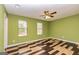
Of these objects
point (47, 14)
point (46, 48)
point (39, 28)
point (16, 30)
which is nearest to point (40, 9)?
point (47, 14)

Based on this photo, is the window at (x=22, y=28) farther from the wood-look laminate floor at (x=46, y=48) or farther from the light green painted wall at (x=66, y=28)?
the light green painted wall at (x=66, y=28)

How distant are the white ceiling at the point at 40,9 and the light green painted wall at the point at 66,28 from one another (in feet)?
0.33

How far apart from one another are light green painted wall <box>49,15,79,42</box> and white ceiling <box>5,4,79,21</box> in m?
0.10

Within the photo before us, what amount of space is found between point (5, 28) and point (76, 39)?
44.9 inches

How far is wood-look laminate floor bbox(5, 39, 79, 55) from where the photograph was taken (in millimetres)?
→ 1346

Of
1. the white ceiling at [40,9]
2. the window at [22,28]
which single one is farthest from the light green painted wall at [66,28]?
the window at [22,28]

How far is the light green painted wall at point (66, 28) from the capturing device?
4.54 ft

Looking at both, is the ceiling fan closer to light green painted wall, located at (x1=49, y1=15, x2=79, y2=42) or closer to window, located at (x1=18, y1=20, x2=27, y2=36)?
light green painted wall, located at (x1=49, y1=15, x2=79, y2=42)

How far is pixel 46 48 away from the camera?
4.64 ft

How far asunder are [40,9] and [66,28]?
0.54 meters

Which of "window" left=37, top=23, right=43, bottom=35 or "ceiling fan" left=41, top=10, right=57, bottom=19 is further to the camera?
"window" left=37, top=23, right=43, bottom=35

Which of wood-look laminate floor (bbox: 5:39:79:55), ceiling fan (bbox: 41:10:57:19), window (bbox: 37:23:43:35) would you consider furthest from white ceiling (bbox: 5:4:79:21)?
wood-look laminate floor (bbox: 5:39:79:55)

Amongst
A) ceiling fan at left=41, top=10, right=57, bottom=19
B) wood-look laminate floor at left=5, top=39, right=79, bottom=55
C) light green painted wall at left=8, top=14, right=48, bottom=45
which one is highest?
ceiling fan at left=41, top=10, right=57, bottom=19
